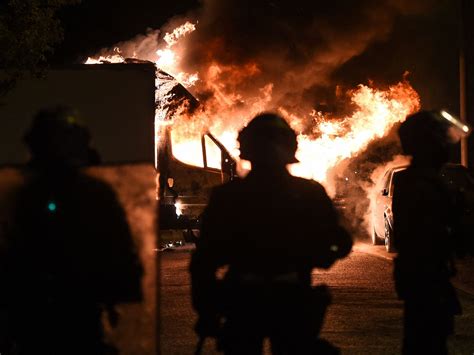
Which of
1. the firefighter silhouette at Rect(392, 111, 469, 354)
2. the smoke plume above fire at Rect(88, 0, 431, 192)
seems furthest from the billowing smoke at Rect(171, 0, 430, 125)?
the firefighter silhouette at Rect(392, 111, 469, 354)

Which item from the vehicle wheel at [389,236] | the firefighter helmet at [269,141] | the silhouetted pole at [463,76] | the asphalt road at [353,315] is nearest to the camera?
the firefighter helmet at [269,141]

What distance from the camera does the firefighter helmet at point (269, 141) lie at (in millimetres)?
4043

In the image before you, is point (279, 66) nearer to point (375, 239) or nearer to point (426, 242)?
point (375, 239)

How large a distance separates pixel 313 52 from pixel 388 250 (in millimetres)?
8473

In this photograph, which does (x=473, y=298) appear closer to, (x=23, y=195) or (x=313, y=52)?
(x=23, y=195)

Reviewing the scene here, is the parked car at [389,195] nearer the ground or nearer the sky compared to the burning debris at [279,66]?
nearer the ground

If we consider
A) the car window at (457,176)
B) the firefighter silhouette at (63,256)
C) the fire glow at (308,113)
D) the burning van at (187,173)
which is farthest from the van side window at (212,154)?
the firefighter silhouette at (63,256)

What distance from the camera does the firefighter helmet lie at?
404 centimetres

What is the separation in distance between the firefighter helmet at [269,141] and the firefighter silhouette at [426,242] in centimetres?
67

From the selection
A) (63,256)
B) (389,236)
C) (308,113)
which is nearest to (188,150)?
(389,236)

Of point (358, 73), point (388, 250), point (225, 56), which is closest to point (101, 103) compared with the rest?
point (388, 250)

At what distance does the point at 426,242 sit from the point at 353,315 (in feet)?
18.0

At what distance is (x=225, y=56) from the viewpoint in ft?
78.2

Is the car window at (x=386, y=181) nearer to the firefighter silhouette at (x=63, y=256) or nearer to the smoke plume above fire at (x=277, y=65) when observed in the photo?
the smoke plume above fire at (x=277, y=65)
